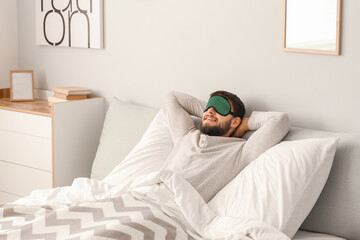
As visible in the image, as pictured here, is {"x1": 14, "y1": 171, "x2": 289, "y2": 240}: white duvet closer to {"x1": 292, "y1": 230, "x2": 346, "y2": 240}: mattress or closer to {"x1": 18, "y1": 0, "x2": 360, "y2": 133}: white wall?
{"x1": 292, "y1": 230, "x2": 346, "y2": 240}: mattress

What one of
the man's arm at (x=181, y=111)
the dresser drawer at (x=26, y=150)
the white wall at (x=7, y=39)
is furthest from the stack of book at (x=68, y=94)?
the man's arm at (x=181, y=111)

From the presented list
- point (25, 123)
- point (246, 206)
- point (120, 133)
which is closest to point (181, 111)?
point (120, 133)

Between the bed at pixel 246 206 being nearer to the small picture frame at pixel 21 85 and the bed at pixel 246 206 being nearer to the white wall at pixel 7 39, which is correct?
the small picture frame at pixel 21 85

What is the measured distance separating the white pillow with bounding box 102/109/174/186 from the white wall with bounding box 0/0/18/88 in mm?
1338

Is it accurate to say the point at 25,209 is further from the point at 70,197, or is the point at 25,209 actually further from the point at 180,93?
the point at 180,93

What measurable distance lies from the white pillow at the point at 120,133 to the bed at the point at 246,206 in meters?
0.55

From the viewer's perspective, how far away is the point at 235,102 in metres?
2.58

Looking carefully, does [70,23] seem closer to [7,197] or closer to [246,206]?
[7,197]

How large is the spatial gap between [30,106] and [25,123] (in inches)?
6.7

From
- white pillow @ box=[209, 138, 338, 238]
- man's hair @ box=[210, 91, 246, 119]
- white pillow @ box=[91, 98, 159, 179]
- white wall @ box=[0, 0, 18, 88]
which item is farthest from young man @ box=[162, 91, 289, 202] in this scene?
white wall @ box=[0, 0, 18, 88]

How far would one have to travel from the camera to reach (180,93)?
2.79 m

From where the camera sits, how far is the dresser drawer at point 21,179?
10.4ft

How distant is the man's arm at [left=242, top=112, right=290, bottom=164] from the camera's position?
2.37m

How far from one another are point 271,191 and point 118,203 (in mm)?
604
